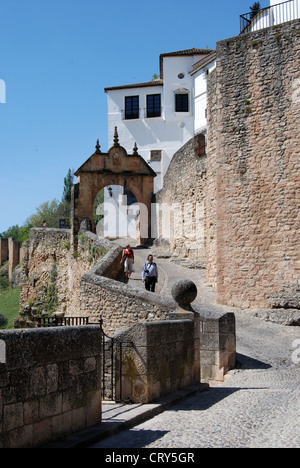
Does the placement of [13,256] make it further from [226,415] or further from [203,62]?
[226,415]

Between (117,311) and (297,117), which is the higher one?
(297,117)

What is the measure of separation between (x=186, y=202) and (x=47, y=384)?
19.5 m

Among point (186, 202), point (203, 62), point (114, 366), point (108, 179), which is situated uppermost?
point (203, 62)

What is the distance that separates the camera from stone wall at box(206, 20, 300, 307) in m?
15.6

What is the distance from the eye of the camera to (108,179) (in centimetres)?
2614

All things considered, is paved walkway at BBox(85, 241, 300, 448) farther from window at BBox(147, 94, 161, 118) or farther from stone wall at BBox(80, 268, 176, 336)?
window at BBox(147, 94, 161, 118)

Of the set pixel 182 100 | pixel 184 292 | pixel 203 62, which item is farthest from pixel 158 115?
pixel 184 292

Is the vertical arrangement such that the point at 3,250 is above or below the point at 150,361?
above

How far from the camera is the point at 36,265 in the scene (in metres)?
28.1

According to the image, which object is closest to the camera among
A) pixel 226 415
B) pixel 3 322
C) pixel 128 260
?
pixel 226 415

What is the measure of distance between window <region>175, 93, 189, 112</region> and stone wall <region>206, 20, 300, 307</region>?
26336 mm
